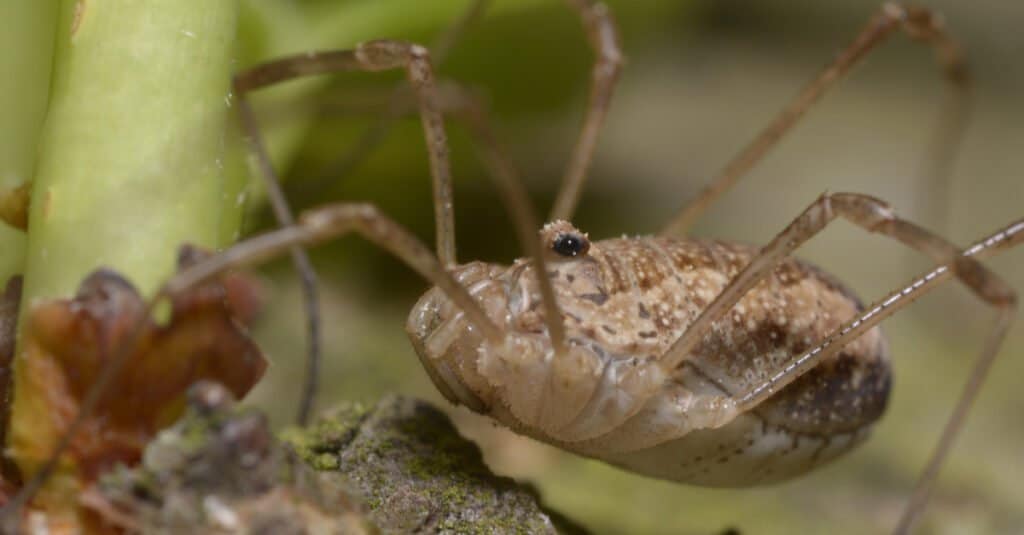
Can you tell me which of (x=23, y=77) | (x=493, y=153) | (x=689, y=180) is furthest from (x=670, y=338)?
(x=689, y=180)

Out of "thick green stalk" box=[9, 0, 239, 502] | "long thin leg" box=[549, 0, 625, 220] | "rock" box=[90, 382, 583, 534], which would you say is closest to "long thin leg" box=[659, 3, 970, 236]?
"long thin leg" box=[549, 0, 625, 220]

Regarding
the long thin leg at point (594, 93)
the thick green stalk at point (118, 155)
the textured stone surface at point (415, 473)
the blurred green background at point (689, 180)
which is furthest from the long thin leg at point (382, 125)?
the thick green stalk at point (118, 155)

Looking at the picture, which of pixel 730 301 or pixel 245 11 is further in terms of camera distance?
pixel 245 11

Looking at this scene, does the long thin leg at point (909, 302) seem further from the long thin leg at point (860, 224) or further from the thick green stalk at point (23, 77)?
the thick green stalk at point (23, 77)

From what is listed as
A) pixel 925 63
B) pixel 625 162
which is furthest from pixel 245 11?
pixel 925 63

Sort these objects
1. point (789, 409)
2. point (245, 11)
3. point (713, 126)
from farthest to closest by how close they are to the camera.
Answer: point (713, 126) < point (245, 11) < point (789, 409)

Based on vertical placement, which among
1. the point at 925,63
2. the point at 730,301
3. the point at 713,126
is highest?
the point at 925,63

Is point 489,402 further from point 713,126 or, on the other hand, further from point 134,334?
point 713,126
